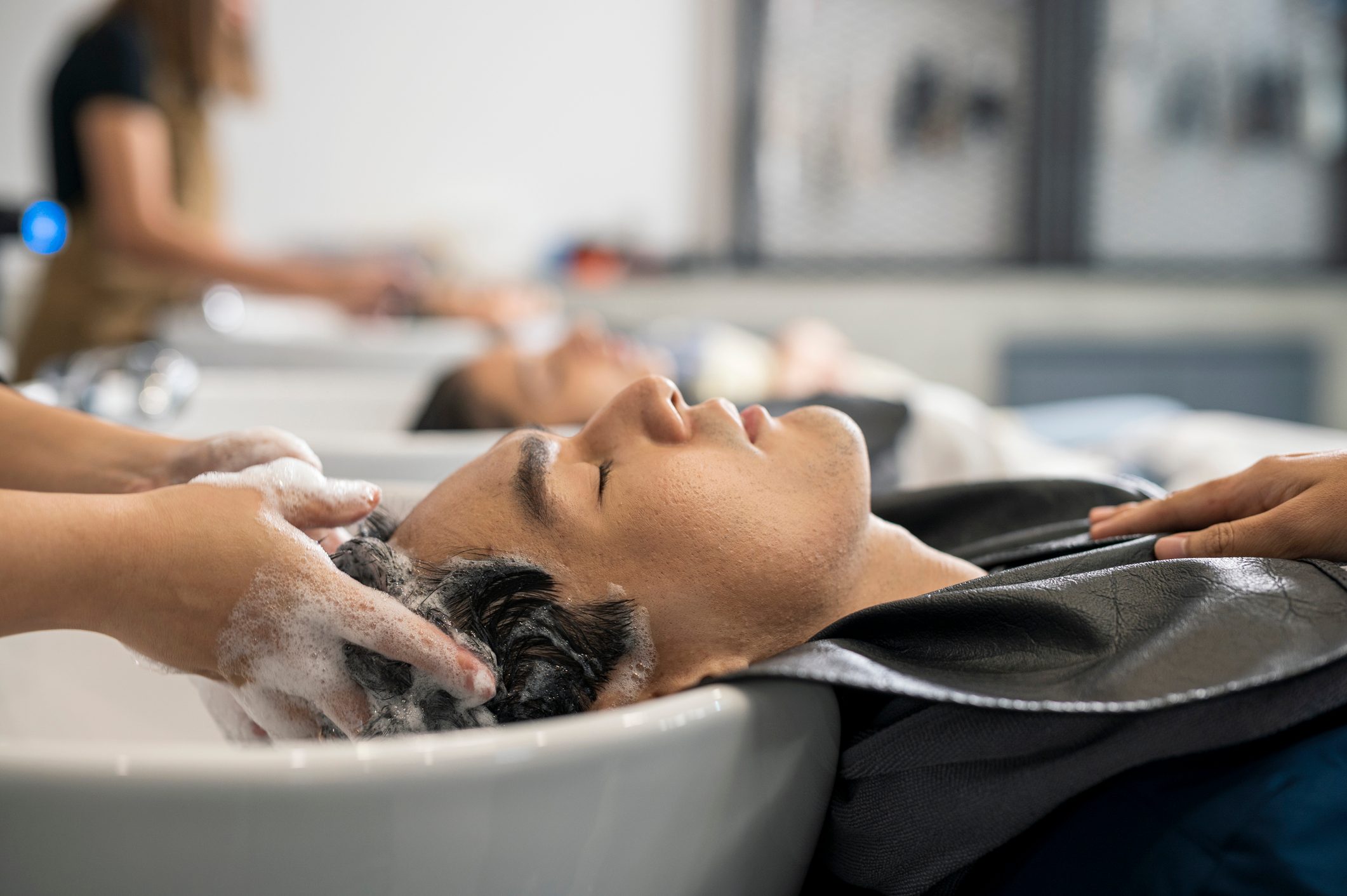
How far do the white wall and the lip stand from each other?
294 cm

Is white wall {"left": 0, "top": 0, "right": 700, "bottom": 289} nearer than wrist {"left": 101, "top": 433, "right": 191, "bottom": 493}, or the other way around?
wrist {"left": 101, "top": 433, "right": 191, "bottom": 493}

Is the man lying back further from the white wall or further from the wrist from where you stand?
the white wall

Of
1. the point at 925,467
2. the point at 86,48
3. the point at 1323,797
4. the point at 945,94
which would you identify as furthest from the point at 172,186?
the point at 945,94

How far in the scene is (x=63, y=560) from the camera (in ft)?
1.57

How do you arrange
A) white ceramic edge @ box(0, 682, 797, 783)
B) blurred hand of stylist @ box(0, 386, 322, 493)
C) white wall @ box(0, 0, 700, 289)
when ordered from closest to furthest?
white ceramic edge @ box(0, 682, 797, 783), blurred hand of stylist @ box(0, 386, 322, 493), white wall @ box(0, 0, 700, 289)

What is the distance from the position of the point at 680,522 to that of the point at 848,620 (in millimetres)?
120

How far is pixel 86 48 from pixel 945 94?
10.2 feet

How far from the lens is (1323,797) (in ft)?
1.58

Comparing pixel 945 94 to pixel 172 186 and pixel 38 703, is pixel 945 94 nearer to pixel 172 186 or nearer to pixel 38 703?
pixel 172 186

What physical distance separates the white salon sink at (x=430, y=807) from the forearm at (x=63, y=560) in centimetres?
9

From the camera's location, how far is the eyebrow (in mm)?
637

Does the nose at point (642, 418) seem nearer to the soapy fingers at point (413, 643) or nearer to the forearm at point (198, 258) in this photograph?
the soapy fingers at point (413, 643)

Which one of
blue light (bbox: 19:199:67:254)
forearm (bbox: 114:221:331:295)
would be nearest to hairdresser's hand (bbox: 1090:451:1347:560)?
forearm (bbox: 114:221:331:295)

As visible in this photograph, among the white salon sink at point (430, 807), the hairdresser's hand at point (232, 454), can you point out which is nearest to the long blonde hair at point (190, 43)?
the hairdresser's hand at point (232, 454)
